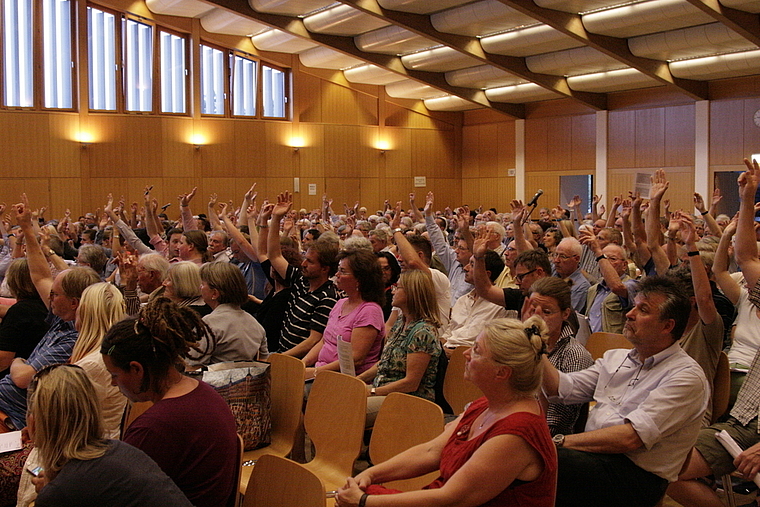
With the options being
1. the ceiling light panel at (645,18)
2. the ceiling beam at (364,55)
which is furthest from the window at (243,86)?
the ceiling light panel at (645,18)

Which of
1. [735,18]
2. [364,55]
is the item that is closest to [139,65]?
[364,55]

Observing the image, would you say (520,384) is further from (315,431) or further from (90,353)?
(90,353)

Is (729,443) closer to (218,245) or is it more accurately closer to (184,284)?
(184,284)

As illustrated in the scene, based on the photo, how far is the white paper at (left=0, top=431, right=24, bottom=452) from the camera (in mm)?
3037

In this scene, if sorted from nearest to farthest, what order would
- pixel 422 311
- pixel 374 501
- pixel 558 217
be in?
pixel 374 501
pixel 422 311
pixel 558 217

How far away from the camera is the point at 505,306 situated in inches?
171

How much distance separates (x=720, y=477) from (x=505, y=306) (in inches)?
65.1

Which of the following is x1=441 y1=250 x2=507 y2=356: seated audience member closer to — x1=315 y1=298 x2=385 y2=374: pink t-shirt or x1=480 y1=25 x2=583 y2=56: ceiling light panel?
x1=315 y1=298 x2=385 y2=374: pink t-shirt

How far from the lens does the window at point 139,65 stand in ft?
54.1

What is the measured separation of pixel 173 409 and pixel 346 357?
160 centimetres

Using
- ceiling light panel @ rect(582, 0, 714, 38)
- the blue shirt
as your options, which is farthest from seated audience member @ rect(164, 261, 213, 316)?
ceiling light panel @ rect(582, 0, 714, 38)

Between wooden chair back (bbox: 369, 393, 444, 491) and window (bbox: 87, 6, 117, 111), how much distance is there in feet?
50.6

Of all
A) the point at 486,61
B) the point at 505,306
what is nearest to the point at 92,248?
the point at 505,306

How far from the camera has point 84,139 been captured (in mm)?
16438
